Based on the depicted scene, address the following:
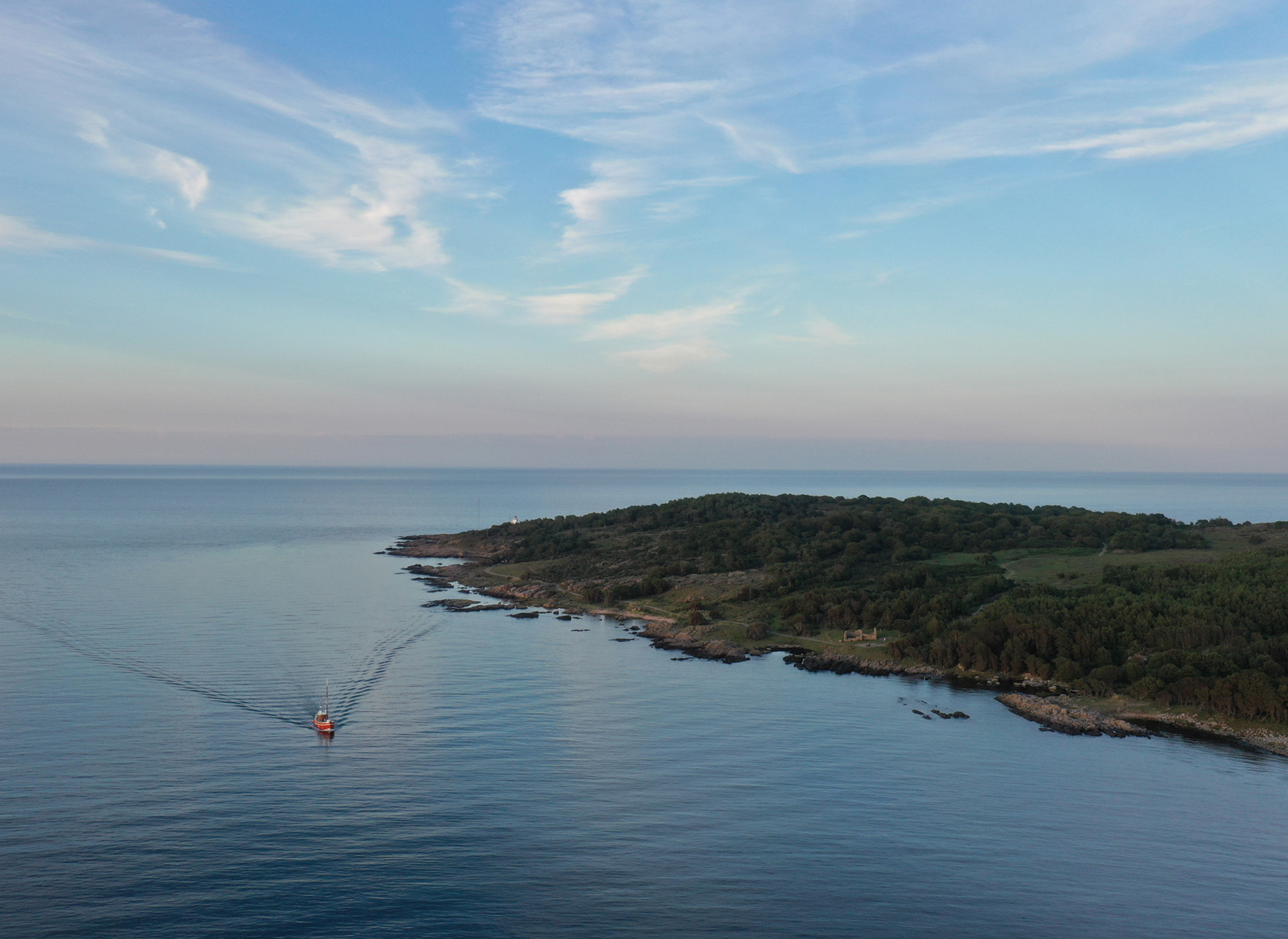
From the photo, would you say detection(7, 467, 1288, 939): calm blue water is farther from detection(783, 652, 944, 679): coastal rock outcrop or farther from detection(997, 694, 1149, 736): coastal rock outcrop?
detection(783, 652, 944, 679): coastal rock outcrop

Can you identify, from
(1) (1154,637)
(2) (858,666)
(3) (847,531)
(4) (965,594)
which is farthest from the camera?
(3) (847,531)

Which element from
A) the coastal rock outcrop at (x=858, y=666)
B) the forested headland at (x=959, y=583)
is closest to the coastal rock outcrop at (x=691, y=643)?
the forested headland at (x=959, y=583)

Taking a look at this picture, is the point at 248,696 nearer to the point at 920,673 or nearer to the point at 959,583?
the point at 920,673

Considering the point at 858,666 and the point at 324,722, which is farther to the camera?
the point at 858,666

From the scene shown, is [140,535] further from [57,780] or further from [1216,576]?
[1216,576]

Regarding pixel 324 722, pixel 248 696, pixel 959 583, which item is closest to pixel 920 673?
pixel 959 583

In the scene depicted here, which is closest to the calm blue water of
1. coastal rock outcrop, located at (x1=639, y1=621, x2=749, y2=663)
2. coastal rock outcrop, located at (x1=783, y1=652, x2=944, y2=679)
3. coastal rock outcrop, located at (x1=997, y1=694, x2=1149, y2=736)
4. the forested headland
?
coastal rock outcrop, located at (x1=997, y1=694, x2=1149, y2=736)

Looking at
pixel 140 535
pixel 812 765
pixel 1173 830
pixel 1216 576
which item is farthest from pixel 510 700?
pixel 140 535
